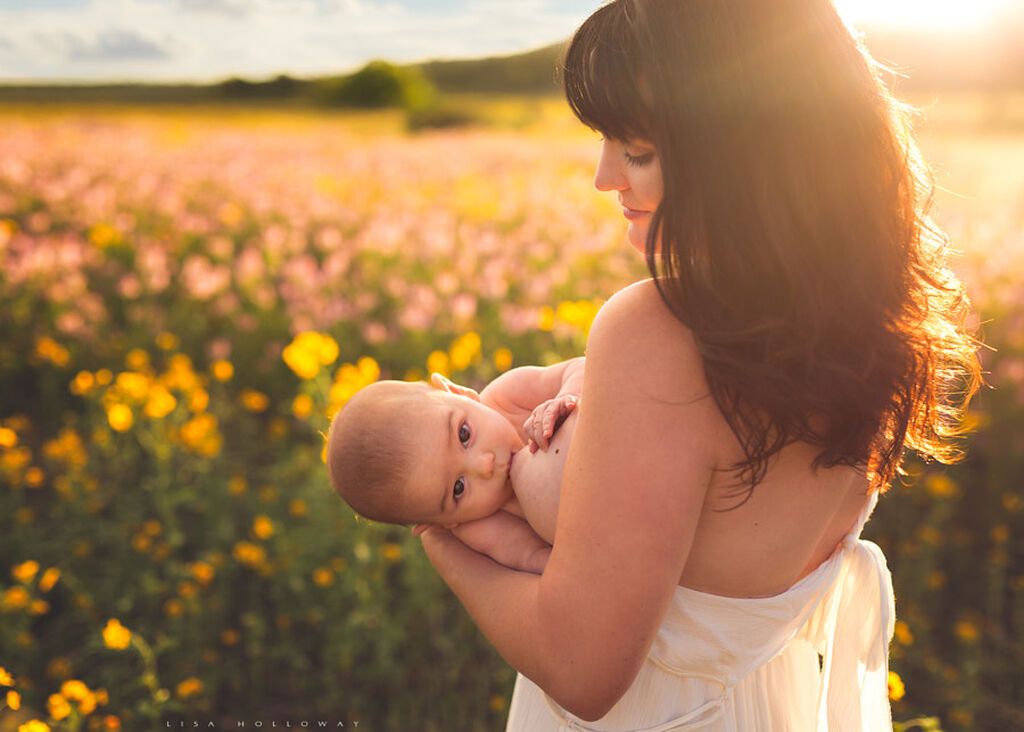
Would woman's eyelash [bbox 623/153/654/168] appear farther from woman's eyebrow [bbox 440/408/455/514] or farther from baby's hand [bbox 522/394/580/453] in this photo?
woman's eyebrow [bbox 440/408/455/514]

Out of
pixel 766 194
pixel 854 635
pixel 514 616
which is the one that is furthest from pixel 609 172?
Answer: pixel 854 635

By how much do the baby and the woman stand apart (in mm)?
204

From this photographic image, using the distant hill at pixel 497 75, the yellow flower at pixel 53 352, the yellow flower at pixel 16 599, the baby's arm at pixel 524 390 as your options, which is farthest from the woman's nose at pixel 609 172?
the distant hill at pixel 497 75

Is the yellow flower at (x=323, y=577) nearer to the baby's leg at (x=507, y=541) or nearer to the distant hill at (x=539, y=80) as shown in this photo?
the baby's leg at (x=507, y=541)

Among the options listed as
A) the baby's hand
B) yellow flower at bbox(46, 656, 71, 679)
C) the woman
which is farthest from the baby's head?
yellow flower at bbox(46, 656, 71, 679)

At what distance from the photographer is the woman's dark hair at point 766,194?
1.06 meters

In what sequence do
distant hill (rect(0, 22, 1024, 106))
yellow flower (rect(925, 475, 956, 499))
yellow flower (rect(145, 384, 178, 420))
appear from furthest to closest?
distant hill (rect(0, 22, 1024, 106)), yellow flower (rect(925, 475, 956, 499)), yellow flower (rect(145, 384, 178, 420))

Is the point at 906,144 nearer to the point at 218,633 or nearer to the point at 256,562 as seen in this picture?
the point at 256,562

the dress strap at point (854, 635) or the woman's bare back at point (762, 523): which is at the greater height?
the woman's bare back at point (762, 523)

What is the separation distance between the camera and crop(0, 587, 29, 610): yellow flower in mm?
2604

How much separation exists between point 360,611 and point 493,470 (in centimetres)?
142

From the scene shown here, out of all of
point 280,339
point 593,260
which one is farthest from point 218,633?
point 593,260

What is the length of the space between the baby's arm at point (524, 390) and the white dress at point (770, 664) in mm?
435

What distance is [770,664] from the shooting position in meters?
1.49
